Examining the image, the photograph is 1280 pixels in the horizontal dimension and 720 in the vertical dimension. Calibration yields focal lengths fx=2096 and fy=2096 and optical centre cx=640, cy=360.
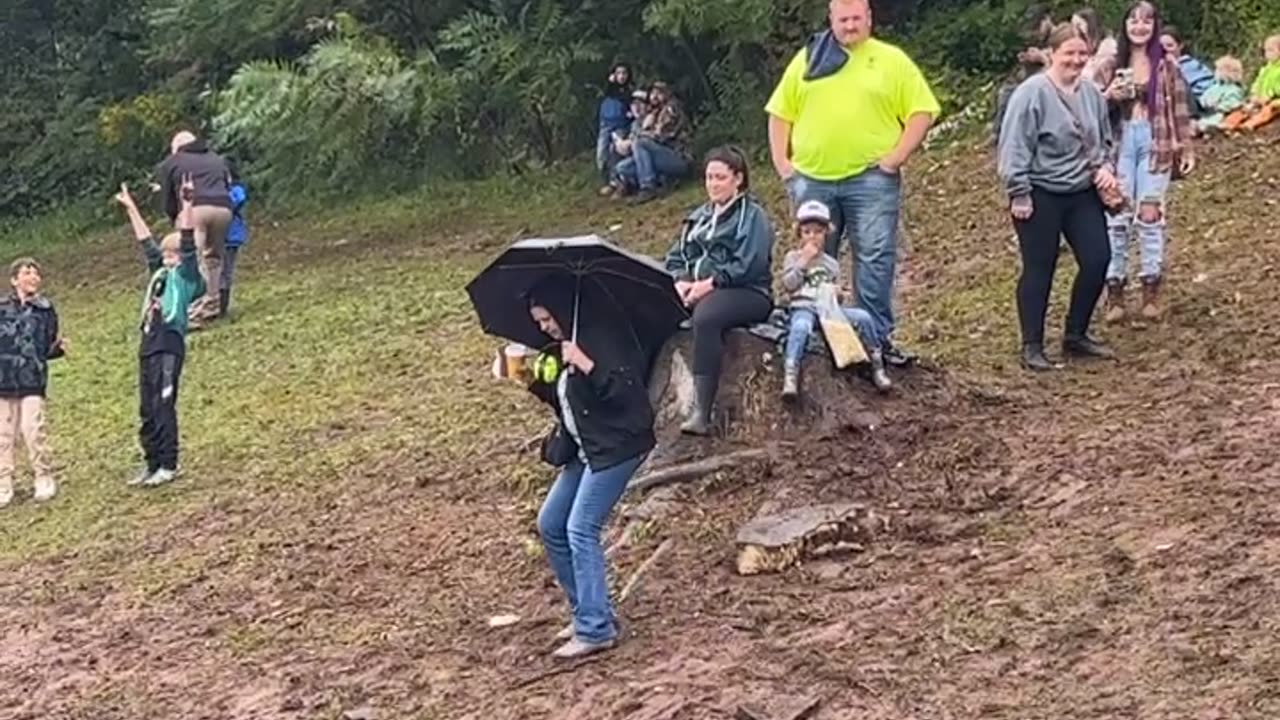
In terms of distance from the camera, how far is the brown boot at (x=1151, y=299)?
1012cm

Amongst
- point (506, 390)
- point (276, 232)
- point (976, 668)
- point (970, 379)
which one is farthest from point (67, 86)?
point (976, 668)

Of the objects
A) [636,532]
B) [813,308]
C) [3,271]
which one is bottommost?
[3,271]

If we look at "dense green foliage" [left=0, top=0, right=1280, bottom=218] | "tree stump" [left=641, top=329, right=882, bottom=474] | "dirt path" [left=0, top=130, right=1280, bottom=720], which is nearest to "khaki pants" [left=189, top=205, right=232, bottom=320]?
"dense green foliage" [left=0, top=0, right=1280, bottom=218]

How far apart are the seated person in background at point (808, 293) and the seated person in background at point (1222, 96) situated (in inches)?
292

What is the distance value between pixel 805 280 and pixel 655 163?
36.5 ft

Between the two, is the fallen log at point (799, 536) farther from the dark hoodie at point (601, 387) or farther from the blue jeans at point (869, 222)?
the blue jeans at point (869, 222)

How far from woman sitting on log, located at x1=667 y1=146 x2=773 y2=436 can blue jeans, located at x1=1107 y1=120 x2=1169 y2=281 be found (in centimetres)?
231

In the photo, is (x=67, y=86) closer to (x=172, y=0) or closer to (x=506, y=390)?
(x=172, y=0)

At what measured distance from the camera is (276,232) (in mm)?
22844

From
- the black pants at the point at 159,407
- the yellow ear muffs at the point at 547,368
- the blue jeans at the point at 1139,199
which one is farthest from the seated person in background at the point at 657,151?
the yellow ear muffs at the point at 547,368

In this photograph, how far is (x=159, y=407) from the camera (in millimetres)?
11242

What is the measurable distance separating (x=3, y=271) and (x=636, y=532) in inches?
711

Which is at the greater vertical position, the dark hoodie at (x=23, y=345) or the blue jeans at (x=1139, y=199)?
the blue jeans at (x=1139, y=199)

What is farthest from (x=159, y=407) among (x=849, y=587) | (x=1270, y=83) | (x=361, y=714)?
(x=1270, y=83)
